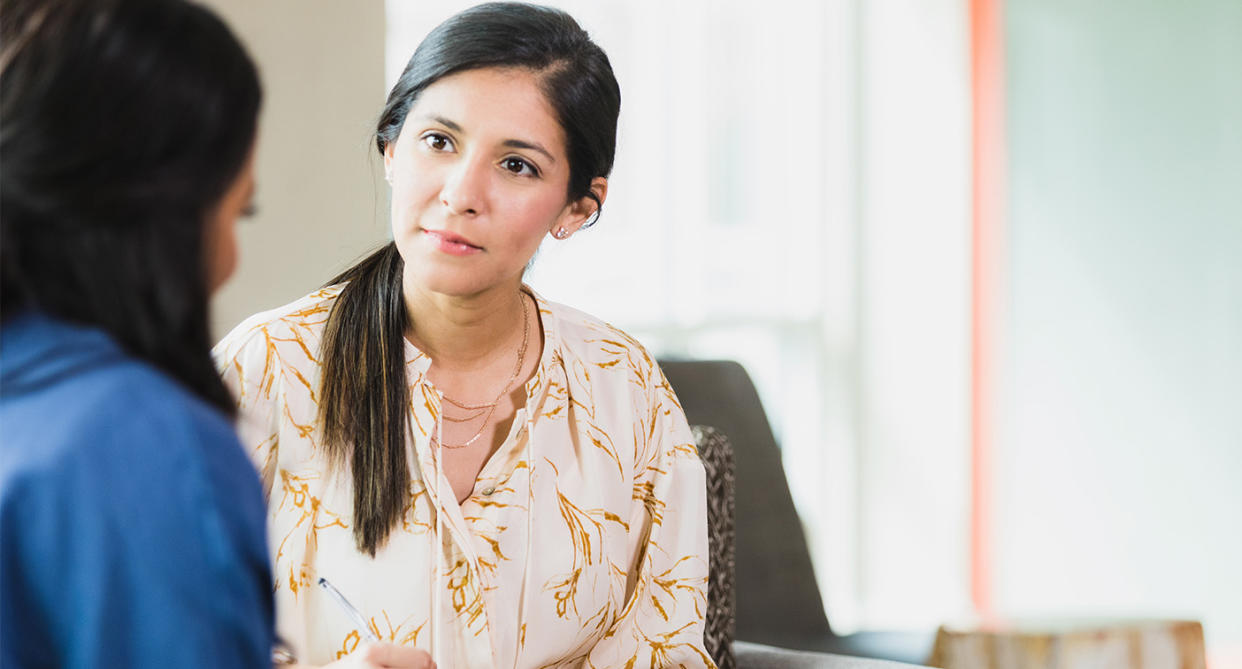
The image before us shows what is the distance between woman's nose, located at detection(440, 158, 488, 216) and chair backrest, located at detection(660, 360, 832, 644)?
658mm

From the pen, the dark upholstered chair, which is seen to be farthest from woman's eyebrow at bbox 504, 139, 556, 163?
the dark upholstered chair

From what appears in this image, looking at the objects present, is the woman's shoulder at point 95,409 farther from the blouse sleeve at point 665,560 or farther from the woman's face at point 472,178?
the blouse sleeve at point 665,560

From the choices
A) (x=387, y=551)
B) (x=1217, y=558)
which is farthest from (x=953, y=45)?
(x=387, y=551)

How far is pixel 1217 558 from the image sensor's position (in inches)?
151

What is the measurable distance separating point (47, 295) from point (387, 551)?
2.44 ft

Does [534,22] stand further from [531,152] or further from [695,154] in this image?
[695,154]

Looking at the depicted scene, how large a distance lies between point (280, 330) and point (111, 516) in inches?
32.3

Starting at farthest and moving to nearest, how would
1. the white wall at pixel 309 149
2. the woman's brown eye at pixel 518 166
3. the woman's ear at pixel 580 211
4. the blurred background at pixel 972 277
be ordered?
the blurred background at pixel 972 277 < the white wall at pixel 309 149 < the woman's ear at pixel 580 211 < the woman's brown eye at pixel 518 166

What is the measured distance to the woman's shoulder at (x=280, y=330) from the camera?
1386mm

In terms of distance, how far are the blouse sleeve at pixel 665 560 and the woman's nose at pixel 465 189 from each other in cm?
39

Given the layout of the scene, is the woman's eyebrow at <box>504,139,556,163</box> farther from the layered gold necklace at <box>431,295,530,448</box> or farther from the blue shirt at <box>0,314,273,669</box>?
the blue shirt at <box>0,314,273,669</box>

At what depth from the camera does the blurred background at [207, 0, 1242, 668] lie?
12.2 ft

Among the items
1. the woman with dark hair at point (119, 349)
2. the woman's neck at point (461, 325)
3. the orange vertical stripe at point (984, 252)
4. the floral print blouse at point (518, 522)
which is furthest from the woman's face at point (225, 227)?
the orange vertical stripe at point (984, 252)

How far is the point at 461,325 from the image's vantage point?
4.90 ft
